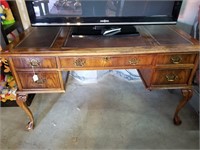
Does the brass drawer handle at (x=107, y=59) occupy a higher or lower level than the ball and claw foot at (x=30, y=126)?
higher

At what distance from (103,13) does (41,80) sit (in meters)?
0.63

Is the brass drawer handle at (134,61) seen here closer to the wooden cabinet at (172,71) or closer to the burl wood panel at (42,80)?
the wooden cabinet at (172,71)

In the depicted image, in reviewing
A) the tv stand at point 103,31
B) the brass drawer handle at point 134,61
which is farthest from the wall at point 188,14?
the brass drawer handle at point 134,61

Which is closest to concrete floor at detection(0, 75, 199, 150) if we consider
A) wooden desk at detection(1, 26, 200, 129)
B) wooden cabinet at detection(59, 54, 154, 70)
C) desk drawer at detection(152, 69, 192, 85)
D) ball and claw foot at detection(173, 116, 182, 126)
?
ball and claw foot at detection(173, 116, 182, 126)

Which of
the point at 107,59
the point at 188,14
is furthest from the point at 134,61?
the point at 188,14

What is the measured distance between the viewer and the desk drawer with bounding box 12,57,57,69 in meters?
0.98

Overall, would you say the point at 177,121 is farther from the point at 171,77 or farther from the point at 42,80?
the point at 42,80

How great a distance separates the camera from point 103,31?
1157 millimetres

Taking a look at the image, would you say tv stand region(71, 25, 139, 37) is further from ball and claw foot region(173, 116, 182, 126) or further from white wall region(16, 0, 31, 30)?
ball and claw foot region(173, 116, 182, 126)

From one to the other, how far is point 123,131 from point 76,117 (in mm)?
437

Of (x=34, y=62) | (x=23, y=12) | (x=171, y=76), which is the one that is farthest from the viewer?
(x=23, y=12)

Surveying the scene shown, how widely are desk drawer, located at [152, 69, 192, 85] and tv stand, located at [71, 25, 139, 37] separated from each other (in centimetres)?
33

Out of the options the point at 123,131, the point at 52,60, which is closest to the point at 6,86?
the point at 52,60

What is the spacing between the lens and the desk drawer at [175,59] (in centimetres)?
102
